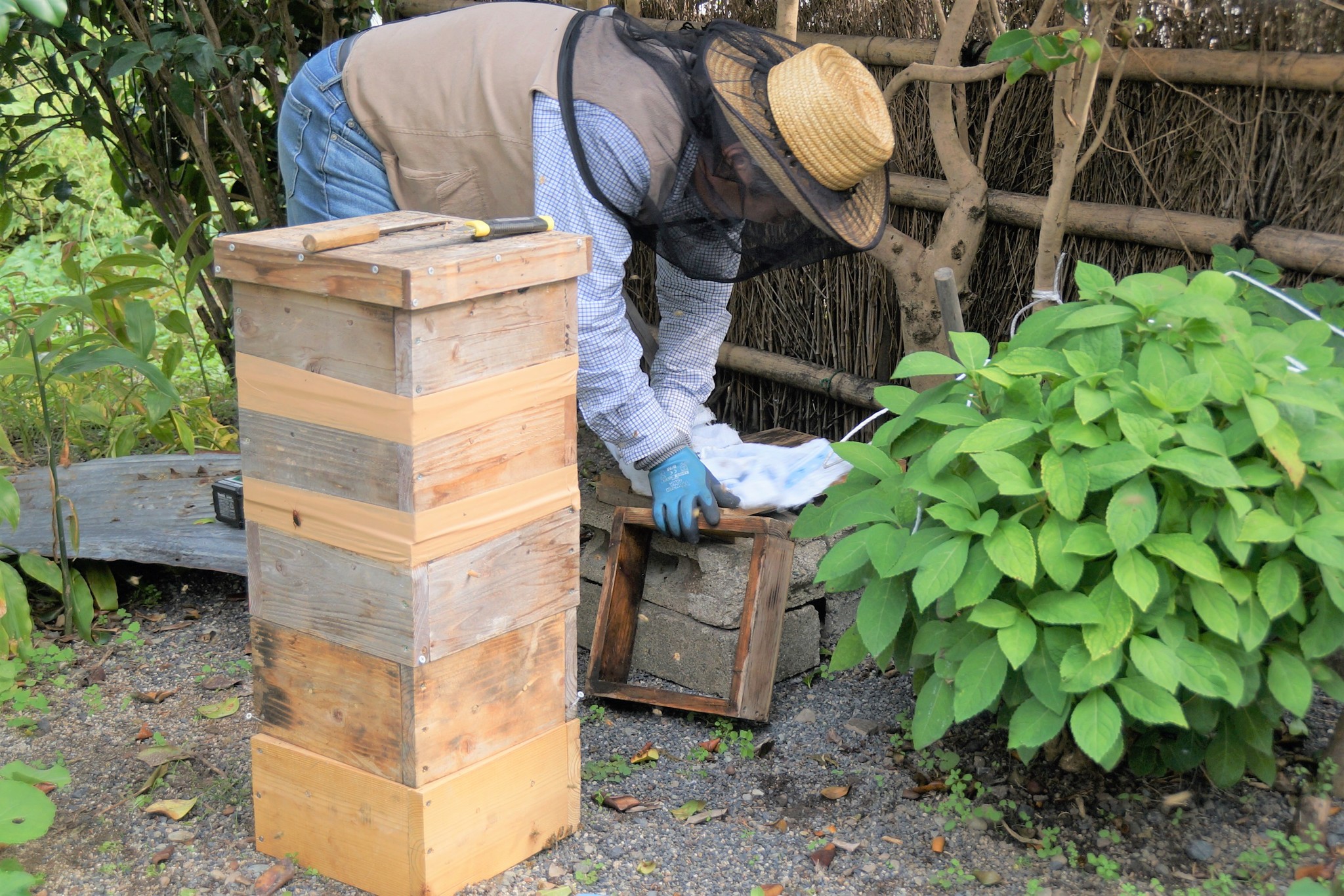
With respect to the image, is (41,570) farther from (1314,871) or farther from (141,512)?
(1314,871)

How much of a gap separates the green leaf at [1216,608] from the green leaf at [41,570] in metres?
2.73

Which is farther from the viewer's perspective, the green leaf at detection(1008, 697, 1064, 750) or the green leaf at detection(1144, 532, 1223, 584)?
the green leaf at detection(1008, 697, 1064, 750)

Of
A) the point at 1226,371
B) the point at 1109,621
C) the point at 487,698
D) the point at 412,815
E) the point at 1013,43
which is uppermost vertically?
the point at 1013,43

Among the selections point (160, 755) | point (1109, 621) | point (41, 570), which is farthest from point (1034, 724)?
point (41, 570)

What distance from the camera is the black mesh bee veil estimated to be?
234 cm

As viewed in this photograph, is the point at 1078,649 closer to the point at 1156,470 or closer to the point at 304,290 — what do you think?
the point at 1156,470

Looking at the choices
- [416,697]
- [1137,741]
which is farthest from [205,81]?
[1137,741]

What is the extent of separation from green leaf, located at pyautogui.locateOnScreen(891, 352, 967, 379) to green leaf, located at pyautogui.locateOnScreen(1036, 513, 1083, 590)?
0.32 meters

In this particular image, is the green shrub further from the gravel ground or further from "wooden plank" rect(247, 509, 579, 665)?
"wooden plank" rect(247, 509, 579, 665)

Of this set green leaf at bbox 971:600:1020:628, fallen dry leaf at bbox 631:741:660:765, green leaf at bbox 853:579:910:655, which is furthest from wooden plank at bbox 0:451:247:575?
green leaf at bbox 971:600:1020:628

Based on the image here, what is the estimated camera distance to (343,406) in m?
1.82

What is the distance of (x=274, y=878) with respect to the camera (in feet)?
6.77

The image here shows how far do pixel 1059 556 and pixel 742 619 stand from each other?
105 centimetres

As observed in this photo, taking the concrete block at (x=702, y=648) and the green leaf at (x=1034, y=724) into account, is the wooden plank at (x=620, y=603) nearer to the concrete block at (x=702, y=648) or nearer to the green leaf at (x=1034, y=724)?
the concrete block at (x=702, y=648)
